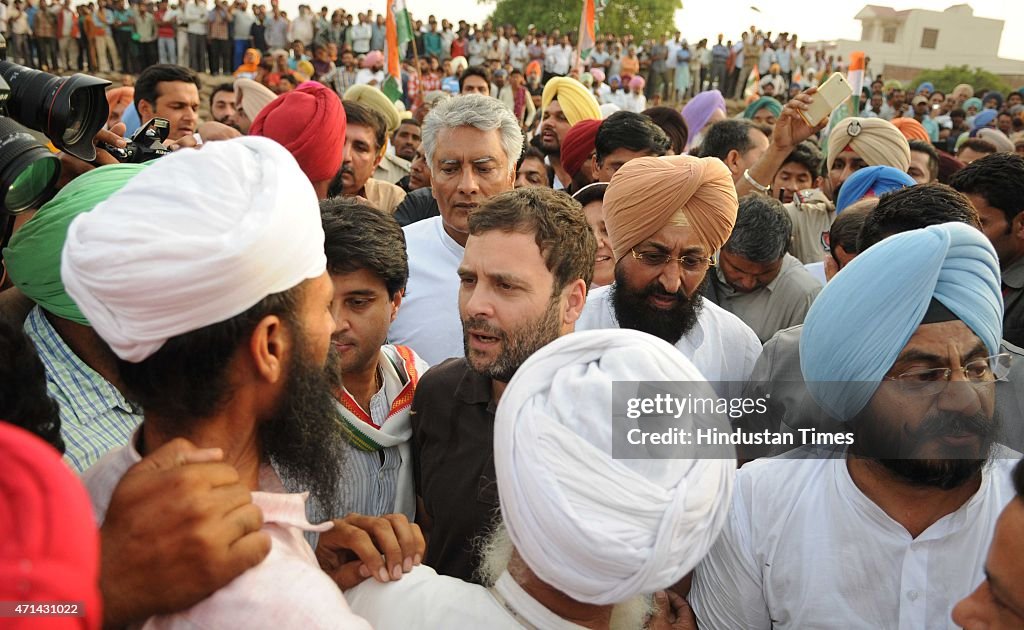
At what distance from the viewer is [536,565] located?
132 centimetres

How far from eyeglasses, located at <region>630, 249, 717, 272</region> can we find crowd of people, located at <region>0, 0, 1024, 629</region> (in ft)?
0.04

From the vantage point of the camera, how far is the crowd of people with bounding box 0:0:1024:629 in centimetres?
123

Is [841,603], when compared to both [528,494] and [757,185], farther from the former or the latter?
[757,185]

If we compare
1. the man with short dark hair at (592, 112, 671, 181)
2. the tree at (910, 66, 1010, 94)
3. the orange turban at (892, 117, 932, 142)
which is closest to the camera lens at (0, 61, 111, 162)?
the man with short dark hair at (592, 112, 671, 181)

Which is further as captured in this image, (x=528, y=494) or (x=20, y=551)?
(x=528, y=494)

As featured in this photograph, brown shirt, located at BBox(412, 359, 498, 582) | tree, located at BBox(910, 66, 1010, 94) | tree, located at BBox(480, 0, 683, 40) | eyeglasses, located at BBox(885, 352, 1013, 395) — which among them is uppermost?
tree, located at BBox(480, 0, 683, 40)

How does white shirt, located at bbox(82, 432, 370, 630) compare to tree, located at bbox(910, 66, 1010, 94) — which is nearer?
white shirt, located at bbox(82, 432, 370, 630)

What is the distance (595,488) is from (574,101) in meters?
5.50

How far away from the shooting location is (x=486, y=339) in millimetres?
2352

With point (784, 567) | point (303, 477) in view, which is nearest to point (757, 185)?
point (784, 567)

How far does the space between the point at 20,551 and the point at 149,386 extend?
519mm

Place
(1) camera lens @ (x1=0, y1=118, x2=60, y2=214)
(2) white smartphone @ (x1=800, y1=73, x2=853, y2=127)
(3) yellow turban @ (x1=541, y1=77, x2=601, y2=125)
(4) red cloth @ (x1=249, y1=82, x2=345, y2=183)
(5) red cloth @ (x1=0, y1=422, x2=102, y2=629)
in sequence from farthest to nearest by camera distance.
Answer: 1. (3) yellow turban @ (x1=541, y1=77, x2=601, y2=125)
2. (2) white smartphone @ (x1=800, y1=73, x2=853, y2=127)
3. (4) red cloth @ (x1=249, y1=82, x2=345, y2=183)
4. (1) camera lens @ (x1=0, y1=118, x2=60, y2=214)
5. (5) red cloth @ (x1=0, y1=422, x2=102, y2=629)

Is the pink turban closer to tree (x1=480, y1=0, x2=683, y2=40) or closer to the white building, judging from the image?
tree (x1=480, y1=0, x2=683, y2=40)

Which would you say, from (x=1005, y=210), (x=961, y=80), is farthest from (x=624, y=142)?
(x=961, y=80)
